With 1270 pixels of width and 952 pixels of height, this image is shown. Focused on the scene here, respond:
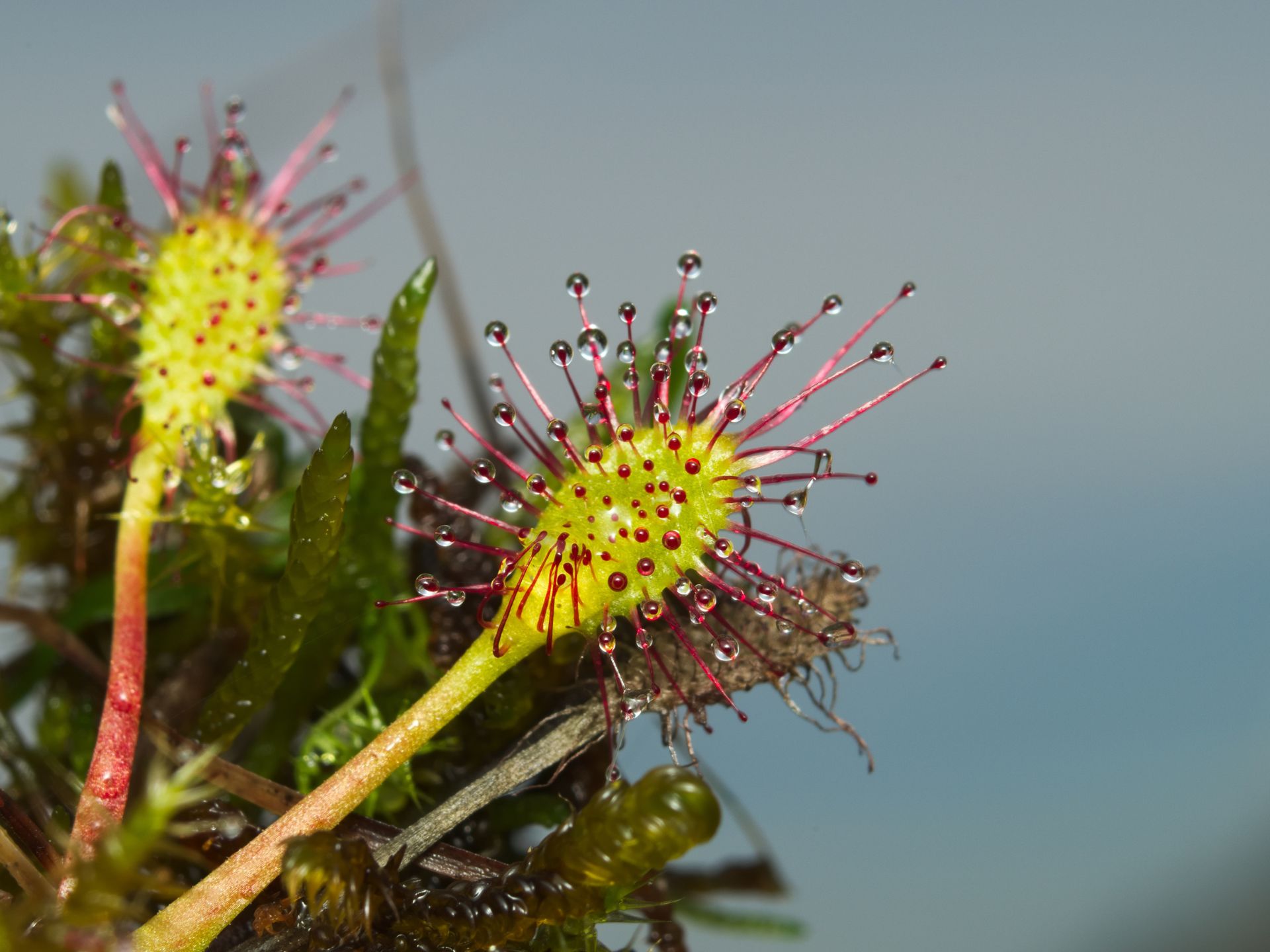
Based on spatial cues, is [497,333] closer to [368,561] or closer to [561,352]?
[561,352]

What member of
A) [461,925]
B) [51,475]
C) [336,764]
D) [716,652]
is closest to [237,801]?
[336,764]

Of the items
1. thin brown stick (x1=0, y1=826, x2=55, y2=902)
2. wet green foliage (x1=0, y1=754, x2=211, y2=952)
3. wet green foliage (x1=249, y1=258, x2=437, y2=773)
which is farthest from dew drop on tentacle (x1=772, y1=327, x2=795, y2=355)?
thin brown stick (x1=0, y1=826, x2=55, y2=902)

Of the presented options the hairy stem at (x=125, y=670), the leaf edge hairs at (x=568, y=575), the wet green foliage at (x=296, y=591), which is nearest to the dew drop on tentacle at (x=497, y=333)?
the leaf edge hairs at (x=568, y=575)

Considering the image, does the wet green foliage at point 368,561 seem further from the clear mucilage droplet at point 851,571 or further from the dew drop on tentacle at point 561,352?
the clear mucilage droplet at point 851,571

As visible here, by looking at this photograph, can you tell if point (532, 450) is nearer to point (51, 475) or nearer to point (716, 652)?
point (716, 652)

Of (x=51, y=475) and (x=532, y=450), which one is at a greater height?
(x=51, y=475)

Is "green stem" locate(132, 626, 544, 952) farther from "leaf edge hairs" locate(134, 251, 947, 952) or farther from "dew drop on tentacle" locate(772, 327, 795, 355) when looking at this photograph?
"dew drop on tentacle" locate(772, 327, 795, 355)
